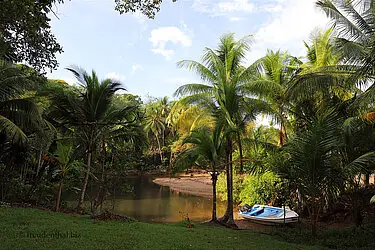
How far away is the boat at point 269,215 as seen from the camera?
1105cm

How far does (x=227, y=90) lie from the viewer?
1095 centimetres

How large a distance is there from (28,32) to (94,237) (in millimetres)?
3711

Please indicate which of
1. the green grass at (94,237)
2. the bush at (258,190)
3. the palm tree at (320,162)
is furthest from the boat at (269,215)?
the green grass at (94,237)

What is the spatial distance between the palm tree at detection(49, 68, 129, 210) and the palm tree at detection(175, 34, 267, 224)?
3.04 meters

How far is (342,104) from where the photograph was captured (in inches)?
438

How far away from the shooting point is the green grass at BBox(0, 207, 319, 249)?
499 cm

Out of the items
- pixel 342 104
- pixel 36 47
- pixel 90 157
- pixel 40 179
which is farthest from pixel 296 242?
pixel 40 179

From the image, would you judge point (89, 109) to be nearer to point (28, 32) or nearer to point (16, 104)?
point (16, 104)

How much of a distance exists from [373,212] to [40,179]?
487 inches

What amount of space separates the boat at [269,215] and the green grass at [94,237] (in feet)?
13.8

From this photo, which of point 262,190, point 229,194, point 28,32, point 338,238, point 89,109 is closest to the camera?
point 28,32

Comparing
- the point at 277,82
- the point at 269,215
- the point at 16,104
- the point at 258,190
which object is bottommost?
the point at 269,215

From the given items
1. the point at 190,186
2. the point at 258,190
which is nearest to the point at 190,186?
the point at 190,186

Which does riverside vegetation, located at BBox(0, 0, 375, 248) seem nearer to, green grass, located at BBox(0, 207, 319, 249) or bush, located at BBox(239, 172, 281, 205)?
green grass, located at BBox(0, 207, 319, 249)
